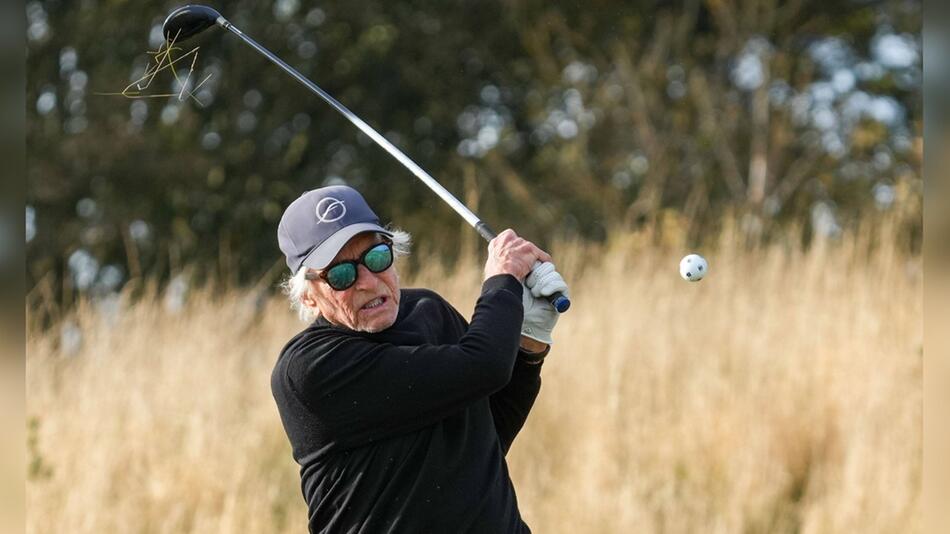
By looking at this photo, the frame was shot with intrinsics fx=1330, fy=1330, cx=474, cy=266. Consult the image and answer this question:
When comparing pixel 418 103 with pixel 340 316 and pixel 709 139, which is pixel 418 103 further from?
pixel 340 316

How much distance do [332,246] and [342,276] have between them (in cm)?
6

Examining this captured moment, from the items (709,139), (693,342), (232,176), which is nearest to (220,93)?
(232,176)

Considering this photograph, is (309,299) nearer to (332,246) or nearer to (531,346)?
(332,246)

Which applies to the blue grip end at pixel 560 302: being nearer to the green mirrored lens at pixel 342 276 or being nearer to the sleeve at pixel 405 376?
the sleeve at pixel 405 376

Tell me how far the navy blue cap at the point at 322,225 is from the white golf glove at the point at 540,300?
27cm

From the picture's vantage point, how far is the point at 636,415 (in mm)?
5613

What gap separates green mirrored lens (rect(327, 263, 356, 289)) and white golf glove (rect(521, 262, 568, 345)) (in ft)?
0.97

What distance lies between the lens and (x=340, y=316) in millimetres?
2324

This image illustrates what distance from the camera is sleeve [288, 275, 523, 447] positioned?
2.17 metres

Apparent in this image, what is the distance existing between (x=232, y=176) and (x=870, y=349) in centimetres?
736

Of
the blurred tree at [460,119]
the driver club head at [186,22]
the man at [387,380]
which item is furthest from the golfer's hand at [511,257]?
A: the blurred tree at [460,119]

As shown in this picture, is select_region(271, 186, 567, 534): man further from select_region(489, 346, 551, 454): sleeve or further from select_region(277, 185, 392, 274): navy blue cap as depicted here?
select_region(489, 346, 551, 454): sleeve

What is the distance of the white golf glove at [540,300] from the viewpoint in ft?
7.64

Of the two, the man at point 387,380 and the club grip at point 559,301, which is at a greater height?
the club grip at point 559,301
